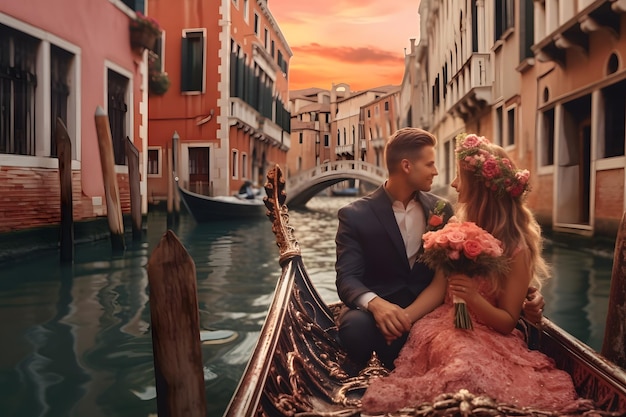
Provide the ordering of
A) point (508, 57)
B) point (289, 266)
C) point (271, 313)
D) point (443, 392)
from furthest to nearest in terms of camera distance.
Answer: point (508, 57) < point (289, 266) < point (271, 313) < point (443, 392)

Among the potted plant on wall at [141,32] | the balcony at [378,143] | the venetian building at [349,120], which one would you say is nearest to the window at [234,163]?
the venetian building at [349,120]

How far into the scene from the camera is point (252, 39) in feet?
50.1

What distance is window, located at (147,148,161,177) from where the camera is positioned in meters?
13.3

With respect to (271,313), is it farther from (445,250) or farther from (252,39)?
(252,39)

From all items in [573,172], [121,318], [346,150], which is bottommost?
[121,318]

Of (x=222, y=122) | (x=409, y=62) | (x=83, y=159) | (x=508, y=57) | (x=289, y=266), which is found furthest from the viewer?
(x=409, y=62)

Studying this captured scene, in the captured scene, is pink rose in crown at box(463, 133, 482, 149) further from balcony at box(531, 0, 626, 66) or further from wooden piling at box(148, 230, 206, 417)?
balcony at box(531, 0, 626, 66)

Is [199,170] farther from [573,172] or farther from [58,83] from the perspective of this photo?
[573,172]

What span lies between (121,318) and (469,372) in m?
2.58

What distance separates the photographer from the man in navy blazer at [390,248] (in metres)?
1.55

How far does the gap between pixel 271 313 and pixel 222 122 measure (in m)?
11.7

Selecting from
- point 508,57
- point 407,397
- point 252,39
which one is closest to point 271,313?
point 407,397

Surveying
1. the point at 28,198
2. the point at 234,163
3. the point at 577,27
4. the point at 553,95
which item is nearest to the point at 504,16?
the point at 553,95

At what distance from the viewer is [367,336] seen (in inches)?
62.9
